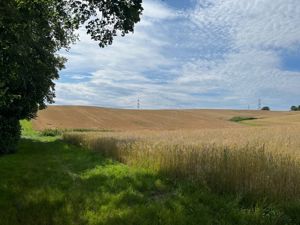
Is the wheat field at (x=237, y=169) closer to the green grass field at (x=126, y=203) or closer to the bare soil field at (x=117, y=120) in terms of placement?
the green grass field at (x=126, y=203)

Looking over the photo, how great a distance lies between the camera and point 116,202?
37.9ft

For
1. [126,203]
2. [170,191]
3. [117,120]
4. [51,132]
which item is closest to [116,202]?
[126,203]

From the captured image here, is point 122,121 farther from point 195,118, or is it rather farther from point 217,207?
point 217,207

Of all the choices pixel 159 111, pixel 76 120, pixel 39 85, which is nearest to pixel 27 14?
pixel 39 85

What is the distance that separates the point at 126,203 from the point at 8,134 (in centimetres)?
2083

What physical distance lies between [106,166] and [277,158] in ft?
29.6

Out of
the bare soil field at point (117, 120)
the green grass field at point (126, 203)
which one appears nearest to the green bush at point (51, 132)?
the bare soil field at point (117, 120)

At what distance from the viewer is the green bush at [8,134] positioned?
97.0 ft

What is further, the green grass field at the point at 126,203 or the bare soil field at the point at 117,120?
the bare soil field at the point at 117,120

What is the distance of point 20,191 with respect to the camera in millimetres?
13727

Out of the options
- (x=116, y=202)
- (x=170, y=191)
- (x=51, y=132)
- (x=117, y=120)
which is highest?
(x=117, y=120)

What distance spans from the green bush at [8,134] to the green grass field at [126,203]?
1393 centimetres

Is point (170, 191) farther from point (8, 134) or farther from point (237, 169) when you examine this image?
point (8, 134)

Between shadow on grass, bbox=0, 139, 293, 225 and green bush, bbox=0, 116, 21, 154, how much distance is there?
13624 millimetres
